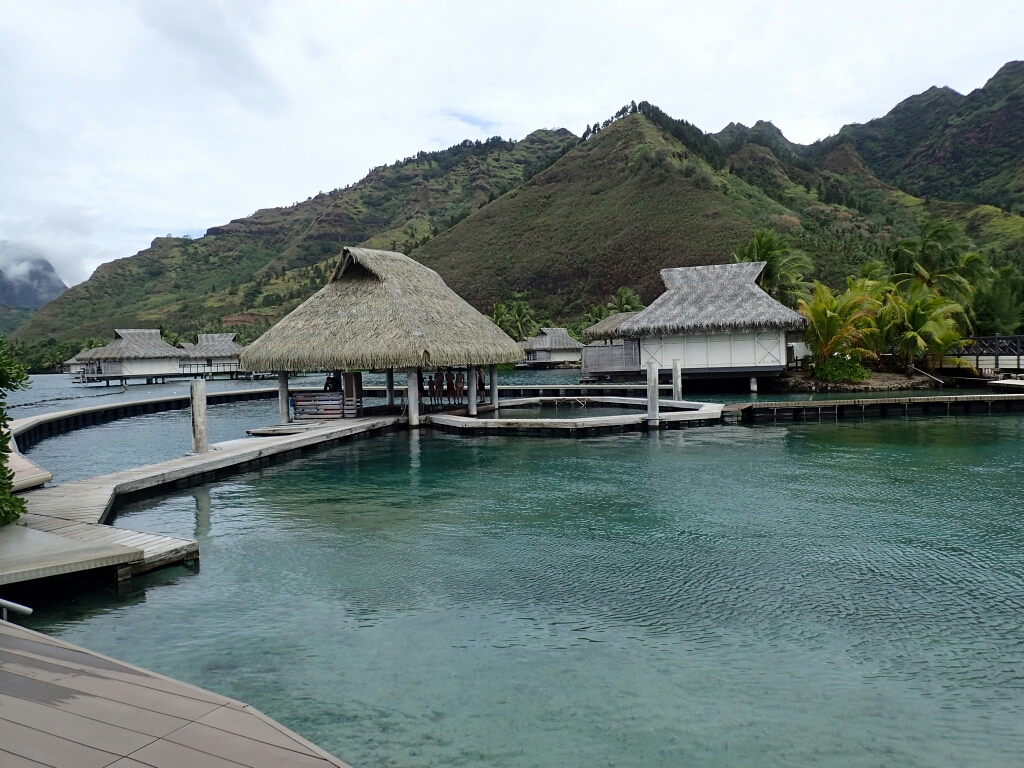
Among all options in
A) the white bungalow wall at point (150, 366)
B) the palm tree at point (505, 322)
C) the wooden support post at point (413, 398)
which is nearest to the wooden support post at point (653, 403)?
the wooden support post at point (413, 398)

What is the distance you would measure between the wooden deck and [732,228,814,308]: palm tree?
33177 mm

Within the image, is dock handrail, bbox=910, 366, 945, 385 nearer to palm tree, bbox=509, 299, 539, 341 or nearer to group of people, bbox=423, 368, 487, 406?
group of people, bbox=423, 368, 487, 406

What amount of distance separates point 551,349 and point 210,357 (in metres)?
26.9

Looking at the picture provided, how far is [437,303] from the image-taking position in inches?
750

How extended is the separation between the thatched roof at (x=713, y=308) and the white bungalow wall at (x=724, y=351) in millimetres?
587

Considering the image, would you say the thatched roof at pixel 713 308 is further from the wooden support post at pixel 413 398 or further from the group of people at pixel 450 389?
the wooden support post at pixel 413 398

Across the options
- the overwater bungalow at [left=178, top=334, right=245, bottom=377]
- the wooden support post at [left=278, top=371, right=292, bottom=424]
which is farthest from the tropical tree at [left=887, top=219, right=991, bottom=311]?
the overwater bungalow at [left=178, top=334, right=245, bottom=377]

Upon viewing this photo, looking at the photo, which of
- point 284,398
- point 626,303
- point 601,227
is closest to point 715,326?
point 284,398

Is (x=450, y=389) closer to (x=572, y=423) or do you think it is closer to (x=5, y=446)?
(x=572, y=423)

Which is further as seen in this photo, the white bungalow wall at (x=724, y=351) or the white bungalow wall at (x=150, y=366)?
the white bungalow wall at (x=150, y=366)

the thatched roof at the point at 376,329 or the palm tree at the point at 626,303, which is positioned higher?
the palm tree at the point at 626,303

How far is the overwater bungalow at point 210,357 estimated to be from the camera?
186 feet

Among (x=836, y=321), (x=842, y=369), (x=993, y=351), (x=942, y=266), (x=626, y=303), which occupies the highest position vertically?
(x=626, y=303)

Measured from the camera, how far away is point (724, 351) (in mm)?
26750
